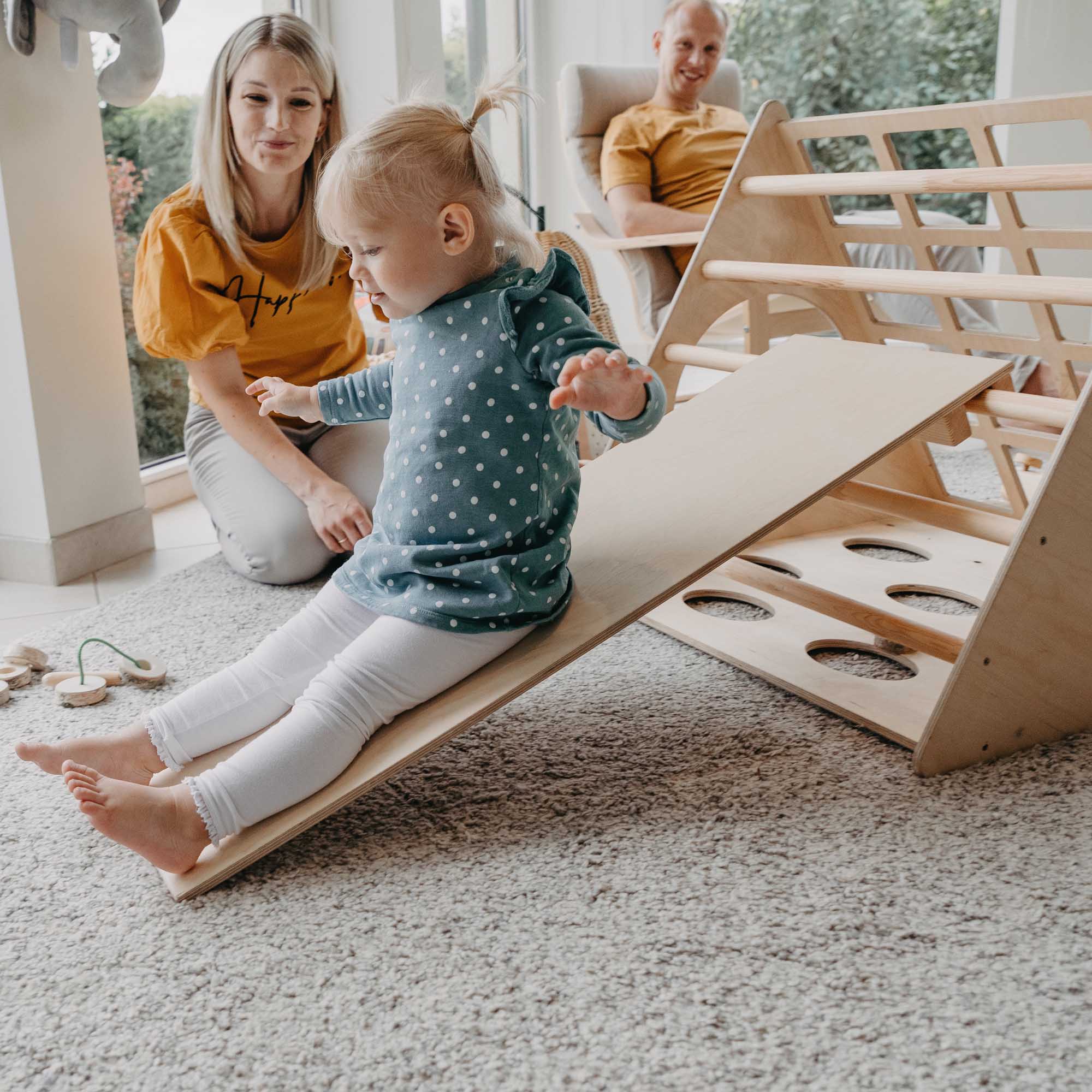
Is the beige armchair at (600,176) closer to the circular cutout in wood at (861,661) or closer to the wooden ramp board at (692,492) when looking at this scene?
the wooden ramp board at (692,492)

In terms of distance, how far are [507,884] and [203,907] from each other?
0.90 ft

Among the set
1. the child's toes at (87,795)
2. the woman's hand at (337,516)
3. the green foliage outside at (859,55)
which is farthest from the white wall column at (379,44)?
the child's toes at (87,795)

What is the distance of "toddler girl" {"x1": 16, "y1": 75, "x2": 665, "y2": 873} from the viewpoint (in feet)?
3.61

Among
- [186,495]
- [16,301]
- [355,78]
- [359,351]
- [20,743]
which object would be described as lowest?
[186,495]

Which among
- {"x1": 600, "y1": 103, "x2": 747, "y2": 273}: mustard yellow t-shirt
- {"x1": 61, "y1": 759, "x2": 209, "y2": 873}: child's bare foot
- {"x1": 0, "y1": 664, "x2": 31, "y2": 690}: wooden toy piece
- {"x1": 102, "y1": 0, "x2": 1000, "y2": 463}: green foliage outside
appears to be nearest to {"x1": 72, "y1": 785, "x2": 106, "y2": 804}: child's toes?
{"x1": 61, "y1": 759, "x2": 209, "y2": 873}: child's bare foot

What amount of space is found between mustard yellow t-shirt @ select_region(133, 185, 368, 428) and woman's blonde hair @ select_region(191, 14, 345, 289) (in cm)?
3

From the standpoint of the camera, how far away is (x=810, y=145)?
423cm

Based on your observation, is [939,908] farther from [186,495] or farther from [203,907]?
[186,495]

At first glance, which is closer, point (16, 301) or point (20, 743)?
point (20, 743)

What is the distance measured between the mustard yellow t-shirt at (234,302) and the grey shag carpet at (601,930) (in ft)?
2.39

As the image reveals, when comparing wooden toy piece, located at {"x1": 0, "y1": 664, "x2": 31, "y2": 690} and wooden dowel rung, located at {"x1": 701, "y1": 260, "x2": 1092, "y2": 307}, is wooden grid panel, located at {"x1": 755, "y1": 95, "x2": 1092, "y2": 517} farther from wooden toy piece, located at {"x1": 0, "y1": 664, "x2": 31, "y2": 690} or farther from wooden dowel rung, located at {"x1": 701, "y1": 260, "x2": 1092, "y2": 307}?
wooden toy piece, located at {"x1": 0, "y1": 664, "x2": 31, "y2": 690}

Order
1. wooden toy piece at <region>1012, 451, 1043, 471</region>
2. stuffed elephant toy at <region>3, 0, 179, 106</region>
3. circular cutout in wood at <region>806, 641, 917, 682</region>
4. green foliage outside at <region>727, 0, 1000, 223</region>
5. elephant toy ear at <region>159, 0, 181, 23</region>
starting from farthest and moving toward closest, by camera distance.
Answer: green foliage outside at <region>727, 0, 1000, 223</region> → wooden toy piece at <region>1012, 451, 1043, 471</region> → elephant toy ear at <region>159, 0, 181, 23</region> → stuffed elephant toy at <region>3, 0, 179, 106</region> → circular cutout in wood at <region>806, 641, 917, 682</region>


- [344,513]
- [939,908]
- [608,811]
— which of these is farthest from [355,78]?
[939,908]

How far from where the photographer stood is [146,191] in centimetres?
242
